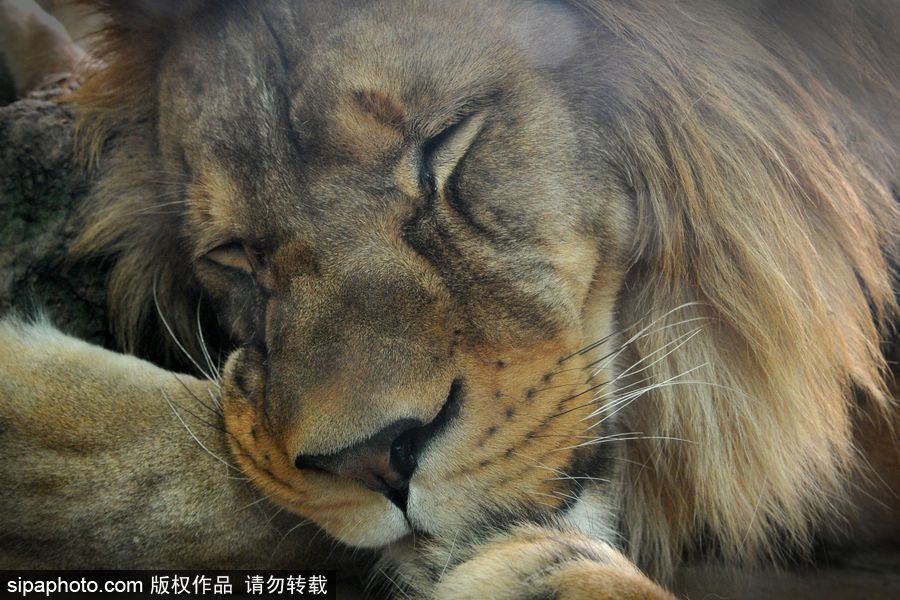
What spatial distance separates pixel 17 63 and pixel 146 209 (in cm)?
38

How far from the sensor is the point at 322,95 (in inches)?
45.2

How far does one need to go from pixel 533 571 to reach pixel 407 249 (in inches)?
14.9

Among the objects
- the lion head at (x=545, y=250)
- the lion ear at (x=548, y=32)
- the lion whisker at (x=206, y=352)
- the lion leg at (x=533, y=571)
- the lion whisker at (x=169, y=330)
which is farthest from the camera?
the lion whisker at (x=169, y=330)

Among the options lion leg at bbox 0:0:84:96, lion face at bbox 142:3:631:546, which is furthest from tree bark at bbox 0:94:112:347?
lion face at bbox 142:3:631:546

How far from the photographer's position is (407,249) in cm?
112

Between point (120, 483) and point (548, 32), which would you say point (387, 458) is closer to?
point (120, 483)

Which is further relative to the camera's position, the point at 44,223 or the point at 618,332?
the point at 44,223

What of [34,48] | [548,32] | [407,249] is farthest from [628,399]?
[34,48]

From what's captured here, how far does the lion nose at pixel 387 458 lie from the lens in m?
0.97

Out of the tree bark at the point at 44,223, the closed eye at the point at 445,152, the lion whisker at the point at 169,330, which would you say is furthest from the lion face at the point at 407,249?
the tree bark at the point at 44,223

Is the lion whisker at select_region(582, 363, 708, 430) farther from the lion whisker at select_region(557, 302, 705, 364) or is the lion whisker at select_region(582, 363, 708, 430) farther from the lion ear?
the lion ear

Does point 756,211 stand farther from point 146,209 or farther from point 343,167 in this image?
point 146,209

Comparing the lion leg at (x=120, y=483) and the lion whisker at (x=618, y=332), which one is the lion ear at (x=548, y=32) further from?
the lion leg at (x=120, y=483)

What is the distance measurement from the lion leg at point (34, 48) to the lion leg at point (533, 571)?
1.02 metres
